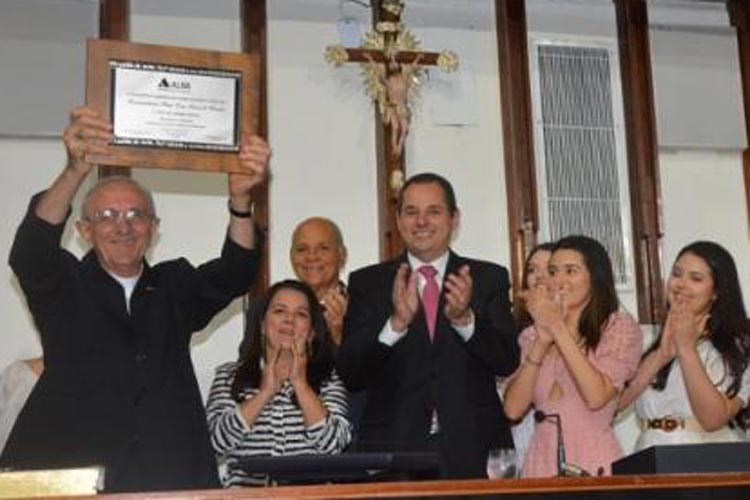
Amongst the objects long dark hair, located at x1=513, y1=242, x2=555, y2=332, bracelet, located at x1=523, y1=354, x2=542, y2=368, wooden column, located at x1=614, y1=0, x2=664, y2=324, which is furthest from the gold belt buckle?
wooden column, located at x1=614, y1=0, x2=664, y2=324

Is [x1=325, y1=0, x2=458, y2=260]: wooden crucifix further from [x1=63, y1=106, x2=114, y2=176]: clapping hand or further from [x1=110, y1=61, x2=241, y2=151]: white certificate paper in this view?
[x1=63, y1=106, x2=114, y2=176]: clapping hand

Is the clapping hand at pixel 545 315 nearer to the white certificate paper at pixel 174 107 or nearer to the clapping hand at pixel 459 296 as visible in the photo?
the clapping hand at pixel 459 296

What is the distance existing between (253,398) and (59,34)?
2.41 metres

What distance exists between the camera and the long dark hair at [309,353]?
3.41m

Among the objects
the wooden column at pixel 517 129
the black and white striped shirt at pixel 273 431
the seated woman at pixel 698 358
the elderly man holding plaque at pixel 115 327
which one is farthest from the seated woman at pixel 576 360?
the wooden column at pixel 517 129

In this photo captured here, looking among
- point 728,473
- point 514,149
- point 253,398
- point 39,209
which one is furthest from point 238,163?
point 514,149

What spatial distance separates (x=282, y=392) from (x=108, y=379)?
593mm

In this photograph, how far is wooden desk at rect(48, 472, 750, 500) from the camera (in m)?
2.09

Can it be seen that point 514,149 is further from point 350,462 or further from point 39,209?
point 350,462

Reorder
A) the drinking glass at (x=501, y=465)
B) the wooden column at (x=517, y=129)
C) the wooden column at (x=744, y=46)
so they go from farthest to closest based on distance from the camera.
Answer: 1. the wooden column at (x=744, y=46)
2. the wooden column at (x=517, y=129)
3. the drinking glass at (x=501, y=465)

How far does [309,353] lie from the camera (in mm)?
3447

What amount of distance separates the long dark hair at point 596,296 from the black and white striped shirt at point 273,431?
70cm

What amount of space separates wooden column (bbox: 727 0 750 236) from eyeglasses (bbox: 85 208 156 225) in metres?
3.45

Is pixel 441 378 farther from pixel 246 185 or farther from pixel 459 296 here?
pixel 246 185
